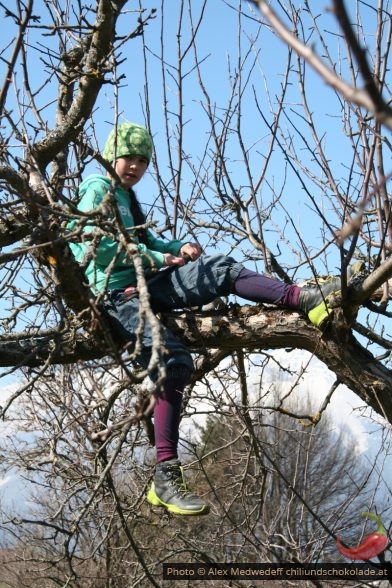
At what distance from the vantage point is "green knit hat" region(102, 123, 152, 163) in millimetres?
3021

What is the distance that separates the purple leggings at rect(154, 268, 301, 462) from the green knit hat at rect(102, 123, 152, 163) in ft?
2.17

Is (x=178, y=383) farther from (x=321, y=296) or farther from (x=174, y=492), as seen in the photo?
(x=321, y=296)

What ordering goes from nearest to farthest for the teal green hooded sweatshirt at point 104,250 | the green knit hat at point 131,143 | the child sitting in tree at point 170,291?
1. the child sitting in tree at point 170,291
2. the teal green hooded sweatshirt at point 104,250
3. the green knit hat at point 131,143

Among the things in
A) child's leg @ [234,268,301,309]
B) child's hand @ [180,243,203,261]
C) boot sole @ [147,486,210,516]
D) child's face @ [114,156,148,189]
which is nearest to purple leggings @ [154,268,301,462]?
child's leg @ [234,268,301,309]

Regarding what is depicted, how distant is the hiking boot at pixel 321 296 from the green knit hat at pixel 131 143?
2.86 feet

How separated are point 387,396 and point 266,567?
1.49 m

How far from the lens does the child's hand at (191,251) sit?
3098mm

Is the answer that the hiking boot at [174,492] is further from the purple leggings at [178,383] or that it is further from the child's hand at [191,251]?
the child's hand at [191,251]

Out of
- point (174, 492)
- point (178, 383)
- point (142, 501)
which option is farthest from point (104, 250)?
point (142, 501)

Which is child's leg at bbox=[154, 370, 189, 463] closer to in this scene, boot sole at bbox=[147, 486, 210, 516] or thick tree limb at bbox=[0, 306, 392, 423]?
boot sole at bbox=[147, 486, 210, 516]

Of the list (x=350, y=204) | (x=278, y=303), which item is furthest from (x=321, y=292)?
(x=350, y=204)

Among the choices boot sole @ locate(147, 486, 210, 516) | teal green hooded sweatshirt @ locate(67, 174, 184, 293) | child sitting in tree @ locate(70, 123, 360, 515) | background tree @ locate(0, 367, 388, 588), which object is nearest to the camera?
boot sole @ locate(147, 486, 210, 516)

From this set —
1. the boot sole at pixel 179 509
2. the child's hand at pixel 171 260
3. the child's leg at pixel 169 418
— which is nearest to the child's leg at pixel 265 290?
the child's hand at pixel 171 260

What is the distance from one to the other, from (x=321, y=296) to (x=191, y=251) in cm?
63
